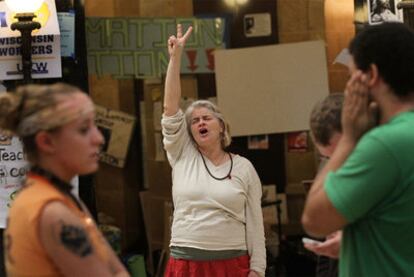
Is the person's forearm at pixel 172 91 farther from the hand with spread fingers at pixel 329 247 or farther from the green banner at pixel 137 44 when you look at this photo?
the green banner at pixel 137 44

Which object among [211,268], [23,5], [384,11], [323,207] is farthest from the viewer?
[384,11]

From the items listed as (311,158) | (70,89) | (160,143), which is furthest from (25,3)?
(70,89)

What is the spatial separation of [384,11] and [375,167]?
3.69 meters

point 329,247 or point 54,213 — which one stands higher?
point 54,213

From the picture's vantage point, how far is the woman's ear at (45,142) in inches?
81.6

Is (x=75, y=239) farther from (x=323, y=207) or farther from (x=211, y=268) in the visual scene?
(x=211, y=268)

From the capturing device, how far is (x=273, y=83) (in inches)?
246

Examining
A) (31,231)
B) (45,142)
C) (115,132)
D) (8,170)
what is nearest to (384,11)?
(115,132)

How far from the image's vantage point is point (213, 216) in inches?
158

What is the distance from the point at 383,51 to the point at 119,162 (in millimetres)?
4674

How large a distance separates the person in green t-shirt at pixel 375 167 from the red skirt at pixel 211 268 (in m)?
1.83

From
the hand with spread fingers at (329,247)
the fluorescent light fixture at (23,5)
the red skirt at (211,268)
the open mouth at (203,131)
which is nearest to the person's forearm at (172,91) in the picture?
the open mouth at (203,131)

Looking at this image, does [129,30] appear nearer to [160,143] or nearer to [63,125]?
[160,143]

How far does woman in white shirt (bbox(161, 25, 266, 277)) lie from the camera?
401 cm
